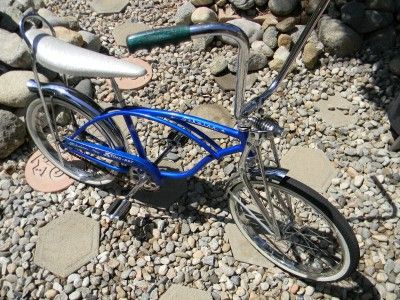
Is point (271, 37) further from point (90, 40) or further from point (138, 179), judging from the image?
point (138, 179)

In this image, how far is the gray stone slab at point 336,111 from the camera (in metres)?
3.56

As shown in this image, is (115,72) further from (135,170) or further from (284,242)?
(284,242)

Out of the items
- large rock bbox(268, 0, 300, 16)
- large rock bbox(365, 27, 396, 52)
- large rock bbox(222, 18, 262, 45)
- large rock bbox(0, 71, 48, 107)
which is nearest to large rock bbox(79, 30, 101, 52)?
large rock bbox(0, 71, 48, 107)

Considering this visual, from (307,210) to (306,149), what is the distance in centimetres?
62

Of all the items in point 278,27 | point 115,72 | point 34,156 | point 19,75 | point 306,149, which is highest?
point 115,72

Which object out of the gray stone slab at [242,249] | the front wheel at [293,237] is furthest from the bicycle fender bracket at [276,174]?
the gray stone slab at [242,249]

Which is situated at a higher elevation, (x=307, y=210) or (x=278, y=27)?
(x=278, y=27)

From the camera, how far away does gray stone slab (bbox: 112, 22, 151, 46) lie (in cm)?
441

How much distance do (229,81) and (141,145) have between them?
1516mm

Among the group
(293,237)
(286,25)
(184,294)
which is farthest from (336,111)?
(184,294)

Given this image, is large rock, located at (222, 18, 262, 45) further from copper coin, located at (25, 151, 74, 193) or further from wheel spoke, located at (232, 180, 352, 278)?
copper coin, located at (25, 151, 74, 193)

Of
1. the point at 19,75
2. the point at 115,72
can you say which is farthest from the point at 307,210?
the point at 19,75

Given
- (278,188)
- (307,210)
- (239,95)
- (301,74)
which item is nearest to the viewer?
(239,95)

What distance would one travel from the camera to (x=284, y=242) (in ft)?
9.39
